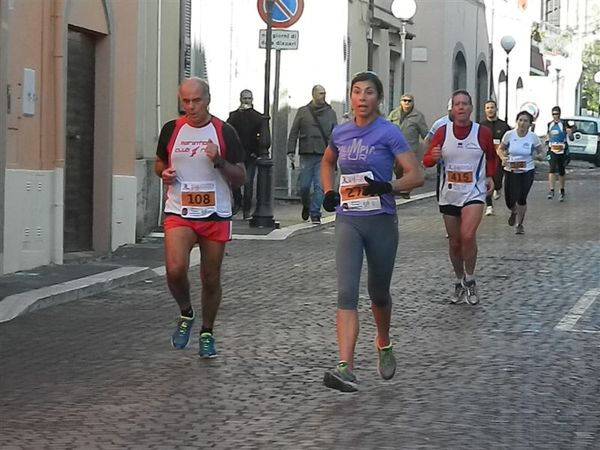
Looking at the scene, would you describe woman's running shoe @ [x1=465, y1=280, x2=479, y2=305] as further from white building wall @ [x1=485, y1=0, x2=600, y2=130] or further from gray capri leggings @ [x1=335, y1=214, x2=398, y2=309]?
white building wall @ [x1=485, y1=0, x2=600, y2=130]

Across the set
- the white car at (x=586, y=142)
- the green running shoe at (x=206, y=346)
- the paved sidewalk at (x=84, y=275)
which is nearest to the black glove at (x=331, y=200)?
the green running shoe at (x=206, y=346)

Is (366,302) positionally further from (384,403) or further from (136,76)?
(136,76)

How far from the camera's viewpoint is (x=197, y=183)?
9047mm

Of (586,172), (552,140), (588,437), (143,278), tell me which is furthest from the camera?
(586,172)

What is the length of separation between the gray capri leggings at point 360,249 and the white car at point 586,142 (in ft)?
129

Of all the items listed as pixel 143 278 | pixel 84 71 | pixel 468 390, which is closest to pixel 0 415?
pixel 468 390

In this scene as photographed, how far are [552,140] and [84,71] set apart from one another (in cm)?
1344

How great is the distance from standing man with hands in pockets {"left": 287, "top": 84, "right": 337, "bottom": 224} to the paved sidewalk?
129 centimetres

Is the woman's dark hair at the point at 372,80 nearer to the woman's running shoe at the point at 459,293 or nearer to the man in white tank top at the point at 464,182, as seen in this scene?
the man in white tank top at the point at 464,182

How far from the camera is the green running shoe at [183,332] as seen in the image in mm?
9344

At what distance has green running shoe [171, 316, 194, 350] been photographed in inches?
368

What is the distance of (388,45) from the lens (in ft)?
109

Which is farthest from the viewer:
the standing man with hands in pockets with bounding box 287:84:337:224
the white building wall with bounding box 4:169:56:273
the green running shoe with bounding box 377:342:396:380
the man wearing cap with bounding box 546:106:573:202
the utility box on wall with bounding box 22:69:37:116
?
the man wearing cap with bounding box 546:106:573:202

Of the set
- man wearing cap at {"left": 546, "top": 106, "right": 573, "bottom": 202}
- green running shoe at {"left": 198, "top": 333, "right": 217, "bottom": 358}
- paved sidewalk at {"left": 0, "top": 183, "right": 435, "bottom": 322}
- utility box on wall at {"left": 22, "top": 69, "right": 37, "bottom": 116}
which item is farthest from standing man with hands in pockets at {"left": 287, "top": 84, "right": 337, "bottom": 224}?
green running shoe at {"left": 198, "top": 333, "right": 217, "bottom": 358}
